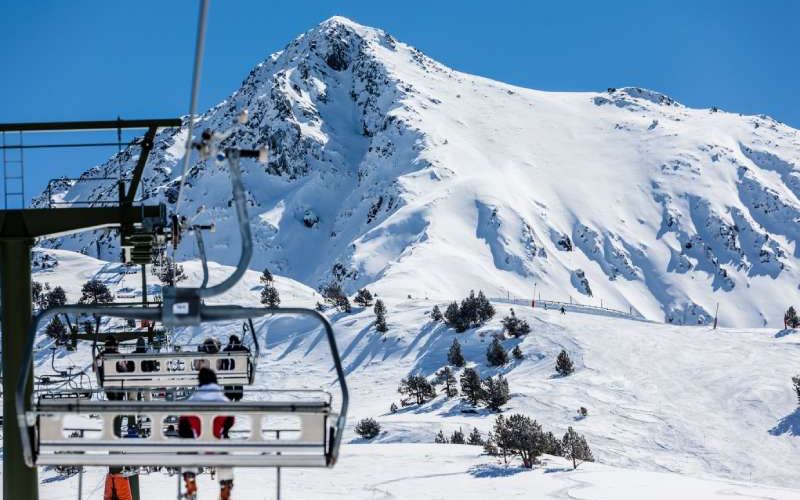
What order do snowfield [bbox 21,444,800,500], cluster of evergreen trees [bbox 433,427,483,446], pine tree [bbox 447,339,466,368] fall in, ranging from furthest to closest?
pine tree [bbox 447,339,466,368], cluster of evergreen trees [bbox 433,427,483,446], snowfield [bbox 21,444,800,500]

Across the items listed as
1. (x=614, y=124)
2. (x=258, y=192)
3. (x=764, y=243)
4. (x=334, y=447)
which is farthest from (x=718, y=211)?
(x=334, y=447)

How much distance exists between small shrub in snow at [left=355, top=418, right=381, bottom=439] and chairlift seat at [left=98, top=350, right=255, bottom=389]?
64.6 ft

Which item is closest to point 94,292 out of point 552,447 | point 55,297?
point 55,297

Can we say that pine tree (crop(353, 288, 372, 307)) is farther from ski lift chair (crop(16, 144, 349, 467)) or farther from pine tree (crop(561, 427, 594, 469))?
ski lift chair (crop(16, 144, 349, 467))

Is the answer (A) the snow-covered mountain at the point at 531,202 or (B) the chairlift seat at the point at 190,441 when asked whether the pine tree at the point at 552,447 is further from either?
(A) the snow-covered mountain at the point at 531,202

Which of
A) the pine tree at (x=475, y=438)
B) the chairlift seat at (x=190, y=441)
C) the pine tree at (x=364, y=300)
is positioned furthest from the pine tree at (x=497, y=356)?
the chairlift seat at (x=190, y=441)

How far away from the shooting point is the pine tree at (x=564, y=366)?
150ft

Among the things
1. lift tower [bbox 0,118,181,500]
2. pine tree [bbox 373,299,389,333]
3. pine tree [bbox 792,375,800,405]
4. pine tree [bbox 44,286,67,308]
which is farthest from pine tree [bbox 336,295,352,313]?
lift tower [bbox 0,118,181,500]

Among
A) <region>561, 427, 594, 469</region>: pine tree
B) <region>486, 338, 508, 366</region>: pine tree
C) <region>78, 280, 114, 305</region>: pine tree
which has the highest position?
<region>78, 280, 114, 305</region>: pine tree

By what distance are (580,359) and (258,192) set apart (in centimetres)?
13345

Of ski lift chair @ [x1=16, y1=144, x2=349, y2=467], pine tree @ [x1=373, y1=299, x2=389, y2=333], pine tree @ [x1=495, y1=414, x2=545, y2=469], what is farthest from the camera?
pine tree @ [x1=373, y1=299, x2=389, y2=333]

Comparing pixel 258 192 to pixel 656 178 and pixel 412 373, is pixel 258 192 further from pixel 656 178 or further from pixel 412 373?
pixel 412 373

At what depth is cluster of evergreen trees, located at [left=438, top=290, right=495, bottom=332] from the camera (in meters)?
54.4

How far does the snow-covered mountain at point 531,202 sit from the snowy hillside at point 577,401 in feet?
143
